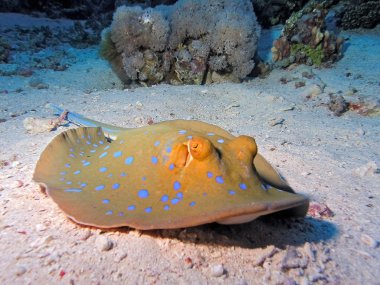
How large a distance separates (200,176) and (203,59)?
6.22 m

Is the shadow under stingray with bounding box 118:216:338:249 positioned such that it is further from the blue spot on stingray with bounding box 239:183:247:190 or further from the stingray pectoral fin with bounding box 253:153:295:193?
the blue spot on stingray with bounding box 239:183:247:190

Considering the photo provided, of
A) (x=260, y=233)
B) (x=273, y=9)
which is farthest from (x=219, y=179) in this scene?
(x=273, y=9)

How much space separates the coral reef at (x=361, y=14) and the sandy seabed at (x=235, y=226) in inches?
215

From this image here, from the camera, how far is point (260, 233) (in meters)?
2.35

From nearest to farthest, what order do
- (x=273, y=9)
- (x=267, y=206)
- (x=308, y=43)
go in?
(x=267, y=206), (x=308, y=43), (x=273, y=9)

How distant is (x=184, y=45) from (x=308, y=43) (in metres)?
3.91

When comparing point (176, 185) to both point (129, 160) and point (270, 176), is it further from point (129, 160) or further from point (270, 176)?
point (270, 176)

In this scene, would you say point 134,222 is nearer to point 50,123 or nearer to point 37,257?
point 37,257

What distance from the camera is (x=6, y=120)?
5.19 meters

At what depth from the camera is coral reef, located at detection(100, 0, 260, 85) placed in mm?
7746

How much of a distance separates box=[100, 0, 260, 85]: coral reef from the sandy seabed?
1073mm

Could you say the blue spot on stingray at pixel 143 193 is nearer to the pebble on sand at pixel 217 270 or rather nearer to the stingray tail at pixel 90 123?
the pebble on sand at pixel 217 270

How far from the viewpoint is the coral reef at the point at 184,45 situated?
775cm

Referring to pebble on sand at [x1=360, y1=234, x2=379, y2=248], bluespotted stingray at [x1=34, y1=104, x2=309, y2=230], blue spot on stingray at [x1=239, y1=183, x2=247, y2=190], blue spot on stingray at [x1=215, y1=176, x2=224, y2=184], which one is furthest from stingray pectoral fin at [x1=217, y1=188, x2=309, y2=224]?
pebble on sand at [x1=360, y1=234, x2=379, y2=248]
